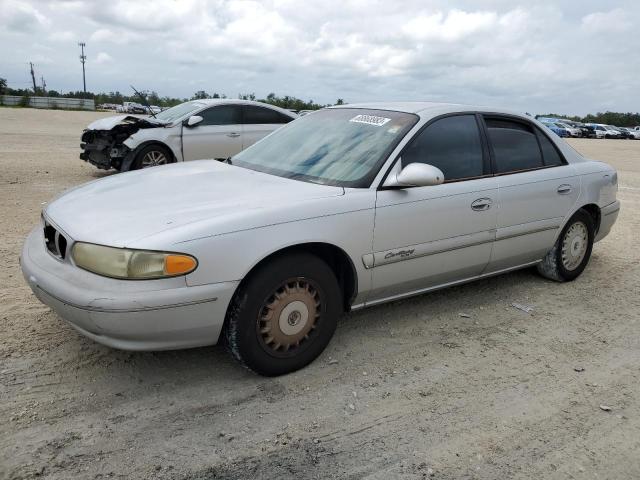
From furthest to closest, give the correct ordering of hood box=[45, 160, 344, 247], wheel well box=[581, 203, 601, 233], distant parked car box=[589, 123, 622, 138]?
distant parked car box=[589, 123, 622, 138]
wheel well box=[581, 203, 601, 233]
hood box=[45, 160, 344, 247]

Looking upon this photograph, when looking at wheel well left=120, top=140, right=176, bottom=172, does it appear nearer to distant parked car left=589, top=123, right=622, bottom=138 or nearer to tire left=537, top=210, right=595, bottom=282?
tire left=537, top=210, right=595, bottom=282

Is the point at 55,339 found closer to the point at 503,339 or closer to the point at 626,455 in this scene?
the point at 503,339

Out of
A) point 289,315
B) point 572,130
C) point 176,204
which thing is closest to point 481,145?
point 289,315

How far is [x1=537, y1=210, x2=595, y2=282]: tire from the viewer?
191 inches

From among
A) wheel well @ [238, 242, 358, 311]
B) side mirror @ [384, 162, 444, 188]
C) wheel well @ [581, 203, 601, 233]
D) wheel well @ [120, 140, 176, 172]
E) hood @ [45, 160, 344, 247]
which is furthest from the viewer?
wheel well @ [120, 140, 176, 172]

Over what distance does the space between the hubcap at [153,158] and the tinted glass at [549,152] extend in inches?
250

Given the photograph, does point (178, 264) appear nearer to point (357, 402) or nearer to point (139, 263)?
point (139, 263)

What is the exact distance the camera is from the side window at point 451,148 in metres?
3.78

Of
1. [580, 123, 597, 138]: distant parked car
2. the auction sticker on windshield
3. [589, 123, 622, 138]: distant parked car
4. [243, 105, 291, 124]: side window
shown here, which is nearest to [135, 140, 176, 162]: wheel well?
[243, 105, 291, 124]: side window

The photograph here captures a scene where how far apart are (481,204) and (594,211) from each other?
5.67 ft

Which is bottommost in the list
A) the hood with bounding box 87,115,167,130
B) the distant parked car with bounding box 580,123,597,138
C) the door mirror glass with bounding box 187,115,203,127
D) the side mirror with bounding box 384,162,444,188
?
the distant parked car with bounding box 580,123,597,138

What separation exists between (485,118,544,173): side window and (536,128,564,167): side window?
0.22 ft

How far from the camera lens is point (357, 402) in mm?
3012

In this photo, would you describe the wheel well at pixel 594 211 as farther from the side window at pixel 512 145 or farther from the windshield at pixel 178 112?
the windshield at pixel 178 112
